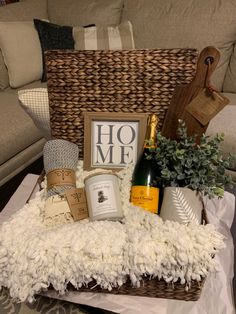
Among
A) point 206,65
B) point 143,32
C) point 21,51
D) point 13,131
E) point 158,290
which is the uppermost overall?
point 206,65

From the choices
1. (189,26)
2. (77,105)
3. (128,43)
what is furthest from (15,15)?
(77,105)

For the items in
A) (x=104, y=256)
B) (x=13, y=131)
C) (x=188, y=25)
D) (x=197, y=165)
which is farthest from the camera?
(x=188, y=25)

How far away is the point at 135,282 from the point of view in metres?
0.62

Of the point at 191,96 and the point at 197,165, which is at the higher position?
the point at 191,96

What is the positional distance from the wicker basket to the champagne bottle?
0.24ft

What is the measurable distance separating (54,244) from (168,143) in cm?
36

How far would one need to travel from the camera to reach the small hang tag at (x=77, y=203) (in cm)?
77

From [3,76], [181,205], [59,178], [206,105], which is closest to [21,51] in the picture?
[3,76]

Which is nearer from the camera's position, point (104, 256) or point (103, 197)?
point (104, 256)

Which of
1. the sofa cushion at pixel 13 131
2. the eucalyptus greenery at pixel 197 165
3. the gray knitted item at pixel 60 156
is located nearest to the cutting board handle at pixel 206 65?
the eucalyptus greenery at pixel 197 165

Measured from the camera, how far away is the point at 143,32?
1.88m

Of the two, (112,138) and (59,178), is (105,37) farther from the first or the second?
(59,178)

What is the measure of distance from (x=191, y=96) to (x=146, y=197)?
295mm

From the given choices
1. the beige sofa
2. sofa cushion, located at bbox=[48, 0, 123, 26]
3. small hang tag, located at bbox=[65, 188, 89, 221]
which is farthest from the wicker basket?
sofa cushion, located at bbox=[48, 0, 123, 26]
